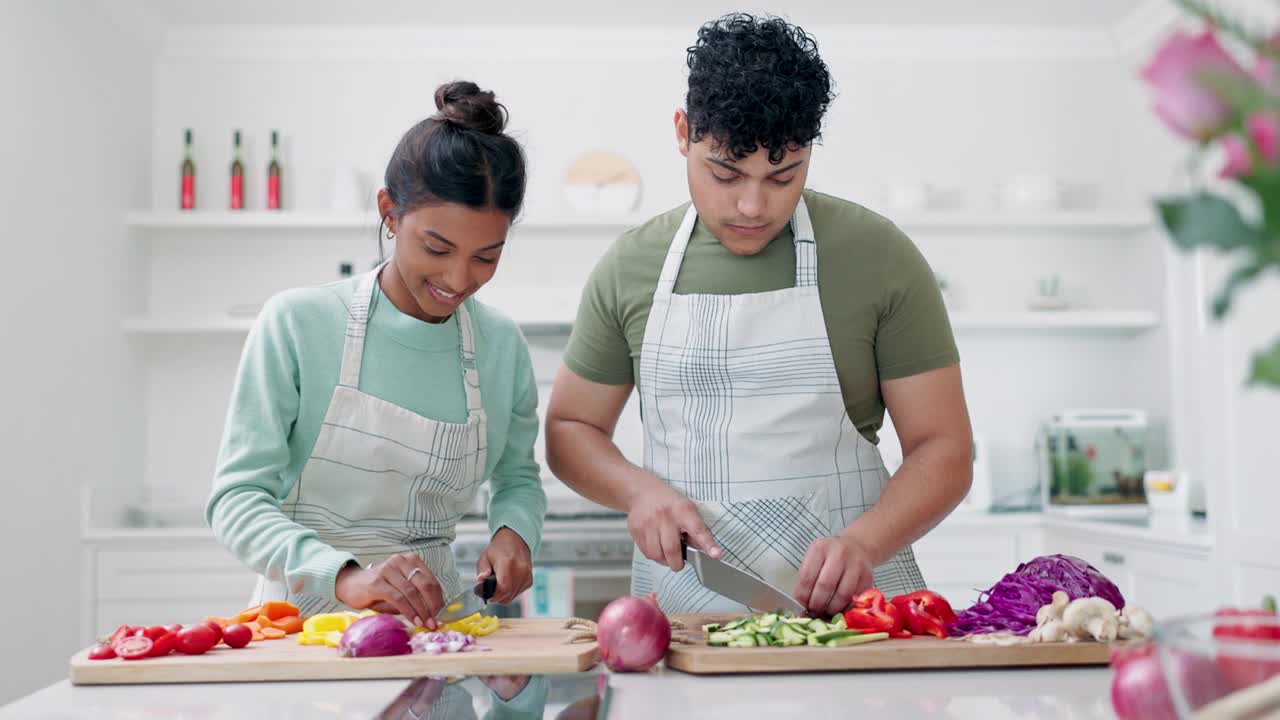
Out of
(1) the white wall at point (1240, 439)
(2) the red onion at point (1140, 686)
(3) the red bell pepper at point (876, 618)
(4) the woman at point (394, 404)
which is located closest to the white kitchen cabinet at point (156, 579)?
(4) the woman at point (394, 404)

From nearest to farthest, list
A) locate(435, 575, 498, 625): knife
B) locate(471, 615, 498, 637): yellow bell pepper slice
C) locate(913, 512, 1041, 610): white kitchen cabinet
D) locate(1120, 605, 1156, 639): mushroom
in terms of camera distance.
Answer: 1. locate(1120, 605, 1156, 639): mushroom
2. locate(471, 615, 498, 637): yellow bell pepper slice
3. locate(435, 575, 498, 625): knife
4. locate(913, 512, 1041, 610): white kitchen cabinet

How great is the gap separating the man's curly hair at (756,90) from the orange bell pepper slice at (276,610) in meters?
0.87

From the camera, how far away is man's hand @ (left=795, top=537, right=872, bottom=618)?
150cm

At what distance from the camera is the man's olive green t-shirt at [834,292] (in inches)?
67.9

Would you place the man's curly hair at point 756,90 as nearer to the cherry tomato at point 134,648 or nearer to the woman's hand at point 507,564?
the woman's hand at point 507,564

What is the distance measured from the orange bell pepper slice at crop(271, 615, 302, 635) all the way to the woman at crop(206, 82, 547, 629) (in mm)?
57

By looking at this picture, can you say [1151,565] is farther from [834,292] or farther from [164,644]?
[164,644]

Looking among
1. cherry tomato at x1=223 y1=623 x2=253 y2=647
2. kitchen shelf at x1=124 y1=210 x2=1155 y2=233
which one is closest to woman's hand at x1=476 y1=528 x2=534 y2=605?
cherry tomato at x1=223 y1=623 x2=253 y2=647

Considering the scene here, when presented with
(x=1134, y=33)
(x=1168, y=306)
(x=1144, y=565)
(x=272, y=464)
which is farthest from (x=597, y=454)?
(x=1134, y=33)

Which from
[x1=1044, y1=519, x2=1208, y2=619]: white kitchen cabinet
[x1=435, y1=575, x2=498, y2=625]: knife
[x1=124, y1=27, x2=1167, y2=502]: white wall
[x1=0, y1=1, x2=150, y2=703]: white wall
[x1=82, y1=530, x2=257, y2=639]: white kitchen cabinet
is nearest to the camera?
[x1=435, y1=575, x2=498, y2=625]: knife

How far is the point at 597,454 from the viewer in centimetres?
180

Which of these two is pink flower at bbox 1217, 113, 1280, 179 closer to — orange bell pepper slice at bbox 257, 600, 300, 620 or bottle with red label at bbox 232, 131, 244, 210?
orange bell pepper slice at bbox 257, 600, 300, 620

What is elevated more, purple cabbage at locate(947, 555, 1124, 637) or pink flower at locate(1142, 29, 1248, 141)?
pink flower at locate(1142, 29, 1248, 141)

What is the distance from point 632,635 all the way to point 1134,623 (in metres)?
0.57
